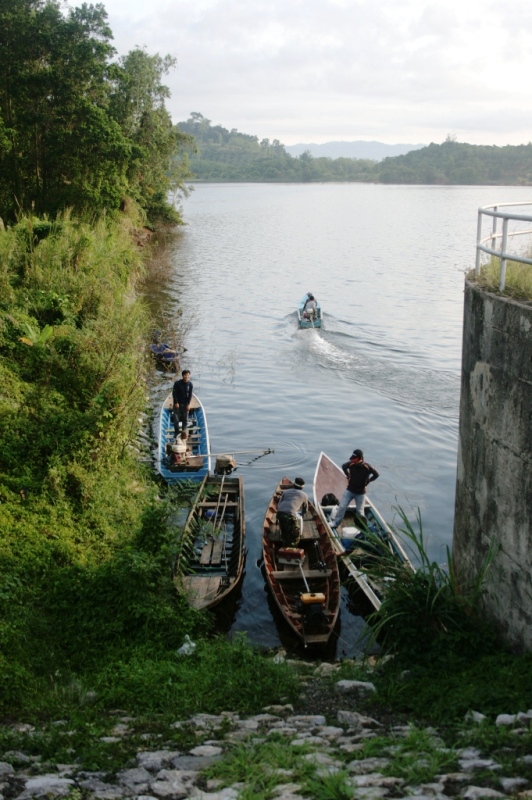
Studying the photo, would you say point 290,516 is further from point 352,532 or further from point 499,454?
point 499,454

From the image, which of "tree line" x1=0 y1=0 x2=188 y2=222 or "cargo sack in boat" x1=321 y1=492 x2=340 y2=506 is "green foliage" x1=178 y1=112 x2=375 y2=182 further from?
"cargo sack in boat" x1=321 y1=492 x2=340 y2=506

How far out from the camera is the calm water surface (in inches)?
621

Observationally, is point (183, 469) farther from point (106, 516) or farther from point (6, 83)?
point (6, 83)

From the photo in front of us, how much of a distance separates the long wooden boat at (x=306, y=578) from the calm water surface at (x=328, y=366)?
0.56 meters

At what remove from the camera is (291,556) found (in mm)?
11477

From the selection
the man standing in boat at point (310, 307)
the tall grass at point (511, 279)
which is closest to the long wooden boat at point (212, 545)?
the tall grass at point (511, 279)

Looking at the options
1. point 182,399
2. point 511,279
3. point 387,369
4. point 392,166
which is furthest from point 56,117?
point 392,166

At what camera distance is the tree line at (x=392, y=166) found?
354 ft

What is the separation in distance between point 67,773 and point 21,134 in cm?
3101

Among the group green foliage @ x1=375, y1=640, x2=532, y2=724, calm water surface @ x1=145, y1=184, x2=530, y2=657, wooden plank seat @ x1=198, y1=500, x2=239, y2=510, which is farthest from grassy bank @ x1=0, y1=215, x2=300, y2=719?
calm water surface @ x1=145, y1=184, x2=530, y2=657

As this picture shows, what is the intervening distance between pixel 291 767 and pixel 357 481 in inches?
306

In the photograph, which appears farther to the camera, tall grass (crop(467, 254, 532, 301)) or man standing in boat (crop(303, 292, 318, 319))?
man standing in boat (crop(303, 292, 318, 319))

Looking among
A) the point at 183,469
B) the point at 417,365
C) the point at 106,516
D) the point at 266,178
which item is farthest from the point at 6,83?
the point at 266,178

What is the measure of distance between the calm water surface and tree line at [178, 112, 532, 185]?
45.8m
